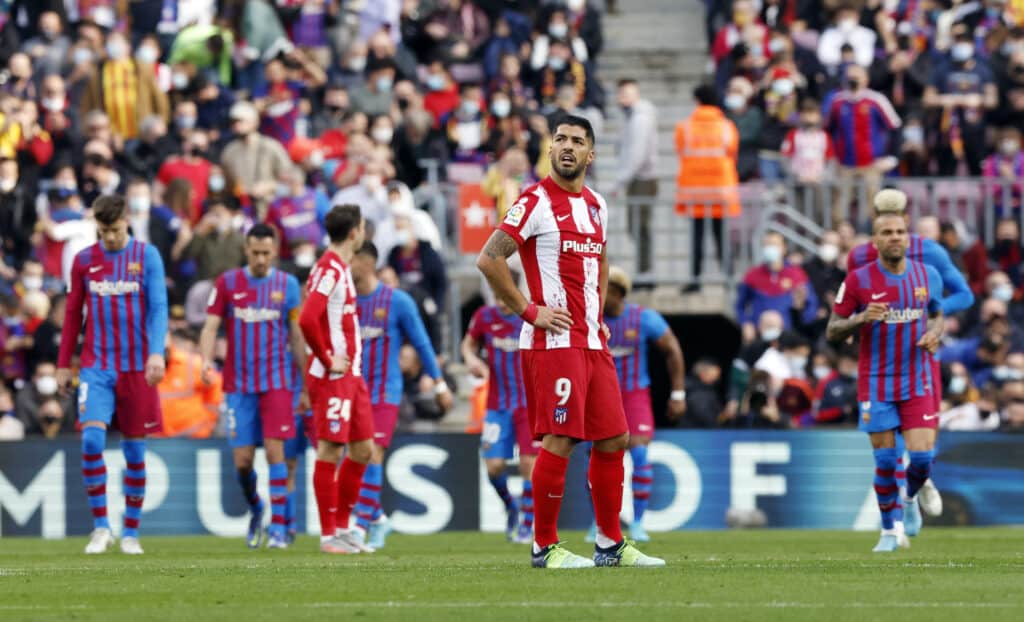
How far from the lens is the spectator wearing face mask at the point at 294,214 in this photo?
2419 centimetres

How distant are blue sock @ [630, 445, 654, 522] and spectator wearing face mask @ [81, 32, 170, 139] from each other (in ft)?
31.5

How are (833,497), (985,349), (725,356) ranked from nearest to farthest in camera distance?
(833,497), (985,349), (725,356)

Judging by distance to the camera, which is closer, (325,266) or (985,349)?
(325,266)

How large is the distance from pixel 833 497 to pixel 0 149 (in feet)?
32.7

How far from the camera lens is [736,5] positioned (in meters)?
29.3

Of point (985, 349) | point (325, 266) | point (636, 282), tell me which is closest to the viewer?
point (325, 266)

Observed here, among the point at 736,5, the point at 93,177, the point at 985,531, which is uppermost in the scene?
the point at 736,5

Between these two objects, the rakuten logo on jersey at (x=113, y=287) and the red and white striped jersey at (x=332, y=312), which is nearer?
the red and white striped jersey at (x=332, y=312)

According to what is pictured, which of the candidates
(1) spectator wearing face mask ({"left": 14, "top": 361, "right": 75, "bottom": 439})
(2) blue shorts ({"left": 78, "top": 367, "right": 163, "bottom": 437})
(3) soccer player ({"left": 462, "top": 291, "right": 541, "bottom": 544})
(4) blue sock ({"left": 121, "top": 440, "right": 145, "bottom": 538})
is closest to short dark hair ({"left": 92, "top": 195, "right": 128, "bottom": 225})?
(2) blue shorts ({"left": 78, "top": 367, "right": 163, "bottom": 437})

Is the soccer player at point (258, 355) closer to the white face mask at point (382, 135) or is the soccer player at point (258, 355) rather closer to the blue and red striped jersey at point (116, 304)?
the blue and red striped jersey at point (116, 304)

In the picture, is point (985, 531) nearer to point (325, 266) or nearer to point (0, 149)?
point (325, 266)

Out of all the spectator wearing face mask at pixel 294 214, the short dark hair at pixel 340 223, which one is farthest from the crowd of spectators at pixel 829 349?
the short dark hair at pixel 340 223

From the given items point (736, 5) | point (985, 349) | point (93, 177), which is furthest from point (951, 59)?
point (93, 177)

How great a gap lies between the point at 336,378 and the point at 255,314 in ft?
7.26
